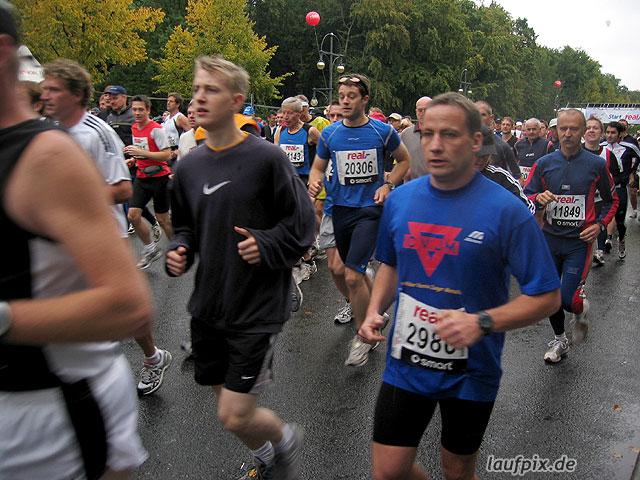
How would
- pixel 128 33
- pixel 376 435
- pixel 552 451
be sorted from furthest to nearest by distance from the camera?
pixel 128 33
pixel 552 451
pixel 376 435

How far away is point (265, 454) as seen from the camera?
2.87m

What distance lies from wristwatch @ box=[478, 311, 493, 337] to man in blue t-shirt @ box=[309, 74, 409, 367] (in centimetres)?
260

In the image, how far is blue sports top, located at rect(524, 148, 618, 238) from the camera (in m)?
4.65

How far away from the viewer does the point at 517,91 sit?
5622 cm

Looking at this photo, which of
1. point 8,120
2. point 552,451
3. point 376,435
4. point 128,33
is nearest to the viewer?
point 8,120

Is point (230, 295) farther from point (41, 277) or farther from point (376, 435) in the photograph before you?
point (41, 277)

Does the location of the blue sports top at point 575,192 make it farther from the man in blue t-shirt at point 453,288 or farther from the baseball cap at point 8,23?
the baseball cap at point 8,23

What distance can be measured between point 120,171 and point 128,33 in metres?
20.9

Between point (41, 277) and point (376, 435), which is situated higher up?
point (41, 277)

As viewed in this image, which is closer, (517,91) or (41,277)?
(41,277)

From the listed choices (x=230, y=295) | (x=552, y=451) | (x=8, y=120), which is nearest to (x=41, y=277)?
(x=8, y=120)

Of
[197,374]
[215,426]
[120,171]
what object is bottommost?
[215,426]

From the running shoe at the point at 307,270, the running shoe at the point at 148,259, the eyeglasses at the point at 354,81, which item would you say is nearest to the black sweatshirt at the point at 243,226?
the eyeglasses at the point at 354,81

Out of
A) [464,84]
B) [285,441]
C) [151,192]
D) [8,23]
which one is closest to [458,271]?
[285,441]
